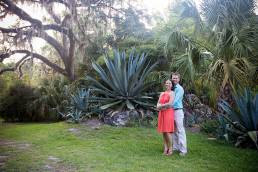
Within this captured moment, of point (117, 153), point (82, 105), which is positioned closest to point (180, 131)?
point (117, 153)

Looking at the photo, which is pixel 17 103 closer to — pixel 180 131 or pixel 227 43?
pixel 227 43

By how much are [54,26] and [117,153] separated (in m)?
10.2

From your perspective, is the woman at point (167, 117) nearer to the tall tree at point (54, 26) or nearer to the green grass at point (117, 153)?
the green grass at point (117, 153)

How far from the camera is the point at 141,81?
11.4 metres

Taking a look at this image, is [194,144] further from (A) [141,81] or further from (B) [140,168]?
(A) [141,81]

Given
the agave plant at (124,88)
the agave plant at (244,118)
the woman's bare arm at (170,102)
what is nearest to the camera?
the woman's bare arm at (170,102)

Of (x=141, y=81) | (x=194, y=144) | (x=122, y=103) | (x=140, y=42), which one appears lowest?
(x=194, y=144)

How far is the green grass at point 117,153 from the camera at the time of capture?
219 inches

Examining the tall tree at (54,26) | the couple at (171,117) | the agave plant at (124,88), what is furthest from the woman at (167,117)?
the tall tree at (54,26)

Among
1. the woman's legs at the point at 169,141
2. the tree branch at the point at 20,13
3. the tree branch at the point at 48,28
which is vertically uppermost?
the tree branch at the point at 20,13

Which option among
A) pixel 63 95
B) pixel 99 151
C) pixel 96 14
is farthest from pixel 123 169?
pixel 96 14

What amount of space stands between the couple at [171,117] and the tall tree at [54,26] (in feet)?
31.4

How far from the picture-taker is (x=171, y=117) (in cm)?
645

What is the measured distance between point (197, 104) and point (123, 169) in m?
7.14
